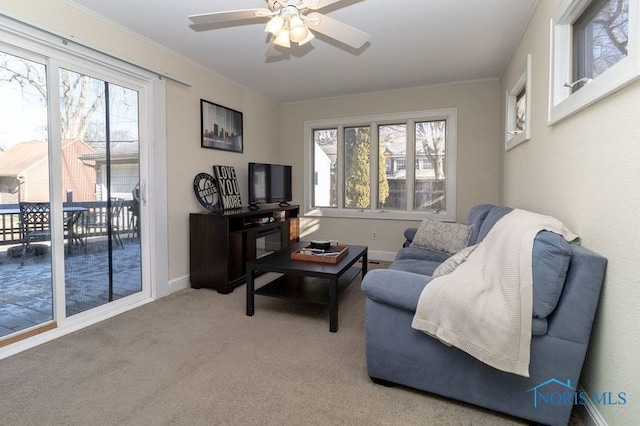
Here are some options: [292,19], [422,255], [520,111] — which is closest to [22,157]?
[292,19]

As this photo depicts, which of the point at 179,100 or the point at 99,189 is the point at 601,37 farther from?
the point at 99,189

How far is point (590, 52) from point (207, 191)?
3478 mm

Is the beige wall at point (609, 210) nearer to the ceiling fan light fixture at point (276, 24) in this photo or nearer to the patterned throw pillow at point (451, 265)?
the patterned throw pillow at point (451, 265)

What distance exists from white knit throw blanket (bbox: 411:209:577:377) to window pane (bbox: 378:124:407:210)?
10.4ft

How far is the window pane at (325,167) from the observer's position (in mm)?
5191

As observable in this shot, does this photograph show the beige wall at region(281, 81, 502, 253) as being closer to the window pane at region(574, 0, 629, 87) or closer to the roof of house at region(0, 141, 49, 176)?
the window pane at region(574, 0, 629, 87)

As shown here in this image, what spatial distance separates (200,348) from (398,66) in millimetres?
3451

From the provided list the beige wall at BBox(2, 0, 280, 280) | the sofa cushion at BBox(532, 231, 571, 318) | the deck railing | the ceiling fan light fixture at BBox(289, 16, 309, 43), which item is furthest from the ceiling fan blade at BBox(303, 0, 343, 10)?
the deck railing

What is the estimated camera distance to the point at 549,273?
1373 mm

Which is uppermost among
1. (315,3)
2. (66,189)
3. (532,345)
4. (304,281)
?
(315,3)

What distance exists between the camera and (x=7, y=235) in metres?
2.23

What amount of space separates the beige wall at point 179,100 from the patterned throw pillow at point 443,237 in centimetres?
244

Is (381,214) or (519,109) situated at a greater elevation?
(519,109)

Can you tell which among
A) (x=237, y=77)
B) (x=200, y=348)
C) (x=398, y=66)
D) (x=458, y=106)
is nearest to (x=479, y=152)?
(x=458, y=106)
